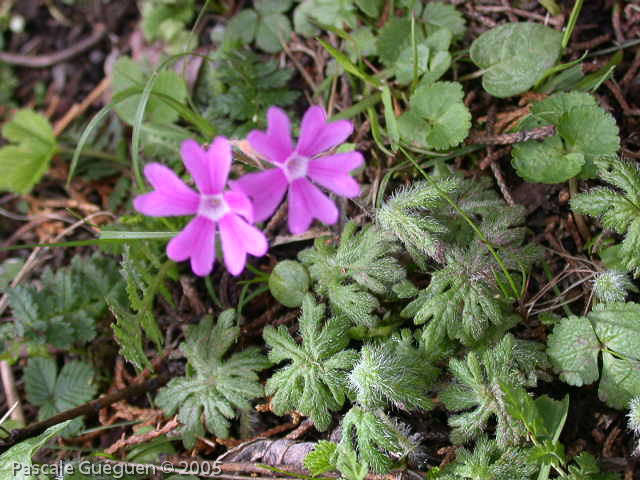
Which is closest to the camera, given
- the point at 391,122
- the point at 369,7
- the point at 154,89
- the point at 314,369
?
the point at 314,369

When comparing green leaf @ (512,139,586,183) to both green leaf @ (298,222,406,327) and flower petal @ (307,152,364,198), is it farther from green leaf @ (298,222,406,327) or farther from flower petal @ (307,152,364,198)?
flower petal @ (307,152,364,198)

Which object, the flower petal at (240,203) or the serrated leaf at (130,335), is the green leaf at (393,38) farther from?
the serrated leaf at (130,335)

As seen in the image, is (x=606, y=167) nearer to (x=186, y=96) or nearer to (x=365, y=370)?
(x=365, y=370)

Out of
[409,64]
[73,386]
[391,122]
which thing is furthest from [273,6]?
[73,386]

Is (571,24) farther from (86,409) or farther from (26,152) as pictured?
(26,152)

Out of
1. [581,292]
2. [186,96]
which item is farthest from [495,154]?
[186,96]

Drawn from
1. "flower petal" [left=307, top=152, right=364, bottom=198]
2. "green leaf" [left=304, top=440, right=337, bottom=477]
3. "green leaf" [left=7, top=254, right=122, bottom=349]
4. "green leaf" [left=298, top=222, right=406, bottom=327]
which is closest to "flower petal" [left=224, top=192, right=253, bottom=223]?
"flower petal" [left=307, top=152, right=364, bottom=198]
